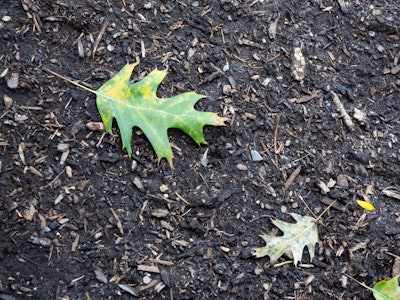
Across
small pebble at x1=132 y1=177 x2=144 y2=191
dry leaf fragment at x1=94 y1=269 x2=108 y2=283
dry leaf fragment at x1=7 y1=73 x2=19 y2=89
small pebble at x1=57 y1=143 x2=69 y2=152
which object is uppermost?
dry leaf fragment at x1=7 y1=73 x2=19 y2=89

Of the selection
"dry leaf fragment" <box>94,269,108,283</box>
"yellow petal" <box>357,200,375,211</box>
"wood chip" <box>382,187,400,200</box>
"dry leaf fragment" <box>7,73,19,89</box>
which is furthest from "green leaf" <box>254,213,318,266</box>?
"dry leaf fragment" <box>7,73,19,89</box>

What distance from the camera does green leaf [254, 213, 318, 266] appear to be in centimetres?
210

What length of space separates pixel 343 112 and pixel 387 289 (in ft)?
2.46

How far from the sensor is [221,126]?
220cm

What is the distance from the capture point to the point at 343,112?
2.36m

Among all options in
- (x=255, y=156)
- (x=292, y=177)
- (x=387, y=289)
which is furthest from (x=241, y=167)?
(x=387, y=289)

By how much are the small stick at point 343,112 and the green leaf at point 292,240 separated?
1.55 ft

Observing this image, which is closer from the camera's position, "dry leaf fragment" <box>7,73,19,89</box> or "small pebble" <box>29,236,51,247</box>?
"small pebble" <box>29,236,51,247</box>

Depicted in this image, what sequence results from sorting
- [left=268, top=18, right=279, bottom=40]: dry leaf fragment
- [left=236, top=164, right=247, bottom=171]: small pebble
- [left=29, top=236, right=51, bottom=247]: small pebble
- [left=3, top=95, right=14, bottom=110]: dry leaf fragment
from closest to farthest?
[left=29, top=236, right=51, bottom=247]: small pebble, [left=3, top=95, right=14, bottom=110]: dry leaf fragment, [left=236, top=164, right=247, bottom=171]: small pebble, [left=268, top=18, right=279, bottom=40]: dry leaf fragment

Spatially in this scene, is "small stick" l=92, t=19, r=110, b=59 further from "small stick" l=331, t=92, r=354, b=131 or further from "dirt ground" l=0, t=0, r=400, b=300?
"small stick" l=331, t=92, r=354, b=131

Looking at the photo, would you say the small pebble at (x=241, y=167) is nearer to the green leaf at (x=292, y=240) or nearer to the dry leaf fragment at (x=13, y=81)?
the green leaf at (x=292, y=240)

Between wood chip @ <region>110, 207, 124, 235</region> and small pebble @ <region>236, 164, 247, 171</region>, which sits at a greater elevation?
small pebble @ <region>236, 164, 247, 171</region>

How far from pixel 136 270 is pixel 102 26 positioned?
3.25ft

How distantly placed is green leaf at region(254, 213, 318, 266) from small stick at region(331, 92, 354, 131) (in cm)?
47
